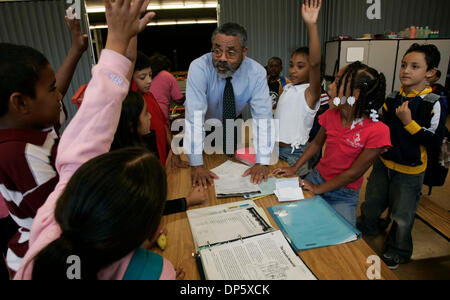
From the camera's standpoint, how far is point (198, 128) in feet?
5.33

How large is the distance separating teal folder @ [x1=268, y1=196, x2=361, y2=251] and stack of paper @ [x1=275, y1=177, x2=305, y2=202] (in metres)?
0.04

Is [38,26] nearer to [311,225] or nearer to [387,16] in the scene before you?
[311,225]

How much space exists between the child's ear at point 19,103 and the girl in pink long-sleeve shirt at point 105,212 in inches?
8.1

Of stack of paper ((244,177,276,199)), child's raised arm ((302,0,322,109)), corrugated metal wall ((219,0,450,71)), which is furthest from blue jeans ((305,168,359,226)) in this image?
corrugated metal wall ((219,0,450,71))

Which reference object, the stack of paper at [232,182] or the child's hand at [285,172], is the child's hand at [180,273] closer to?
the stack of paper at [232,182]

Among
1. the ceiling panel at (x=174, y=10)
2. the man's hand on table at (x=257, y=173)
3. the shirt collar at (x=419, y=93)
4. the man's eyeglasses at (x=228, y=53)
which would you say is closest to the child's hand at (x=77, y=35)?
the man's eyeglasses at (x=228, y=53)

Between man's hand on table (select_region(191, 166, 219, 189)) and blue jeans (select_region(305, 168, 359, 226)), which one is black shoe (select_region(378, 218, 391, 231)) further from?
man's hand on table (select_region(191, 166, 219, 189))

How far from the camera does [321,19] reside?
529 centimetres

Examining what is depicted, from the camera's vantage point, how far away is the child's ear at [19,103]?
2.42ft

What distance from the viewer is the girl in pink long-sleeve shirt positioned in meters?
0.50

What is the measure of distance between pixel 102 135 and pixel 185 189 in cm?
66

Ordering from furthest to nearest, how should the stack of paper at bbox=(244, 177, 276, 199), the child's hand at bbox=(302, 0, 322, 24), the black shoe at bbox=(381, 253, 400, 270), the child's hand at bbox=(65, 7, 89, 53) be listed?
1. the black shoe at bbox=(381, 253, 400, 270)
2. the child's hand at bbox=(302, 0, 322, 24)
3. the stack of paper at bbox=(244, 177, 276, 199)
4. the child's hand at bbox=(65, 7, 89, 53)

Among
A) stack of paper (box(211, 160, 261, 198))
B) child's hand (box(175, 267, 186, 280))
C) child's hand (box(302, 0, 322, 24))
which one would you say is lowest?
child's hand (box(175, 267, 186, 280))
